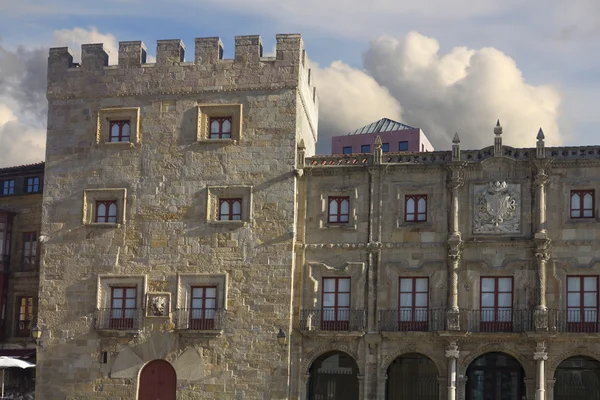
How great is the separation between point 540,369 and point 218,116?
49.8ft

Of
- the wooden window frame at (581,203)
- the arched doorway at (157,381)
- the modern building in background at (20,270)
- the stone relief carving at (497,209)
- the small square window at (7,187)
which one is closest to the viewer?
the wooden window frame at (581,203)

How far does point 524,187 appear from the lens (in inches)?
1473

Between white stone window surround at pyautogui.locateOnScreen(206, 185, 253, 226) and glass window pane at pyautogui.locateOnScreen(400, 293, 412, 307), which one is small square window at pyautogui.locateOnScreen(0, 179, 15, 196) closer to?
white stone window surround at pyautogui.locateOnScreen(206, 185, 253, 226)

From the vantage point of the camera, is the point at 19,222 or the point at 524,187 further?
the point at 19,222

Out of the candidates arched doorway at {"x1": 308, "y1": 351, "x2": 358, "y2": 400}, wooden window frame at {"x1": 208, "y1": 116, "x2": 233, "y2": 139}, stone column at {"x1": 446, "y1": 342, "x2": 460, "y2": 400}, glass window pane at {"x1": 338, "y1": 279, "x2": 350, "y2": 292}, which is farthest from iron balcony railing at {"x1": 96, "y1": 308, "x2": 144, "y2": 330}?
stone column at {"x1": 446, "y1": 342, "x2": 460, "y2": 400}

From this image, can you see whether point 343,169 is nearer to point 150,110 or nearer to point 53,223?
point 150,110

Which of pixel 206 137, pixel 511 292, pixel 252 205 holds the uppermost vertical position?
pixel 206 137

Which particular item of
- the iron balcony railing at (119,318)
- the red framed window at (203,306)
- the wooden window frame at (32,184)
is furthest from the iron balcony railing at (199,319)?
the wooden window frame at (32,184)

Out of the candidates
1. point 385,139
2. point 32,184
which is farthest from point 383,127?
point 32,184

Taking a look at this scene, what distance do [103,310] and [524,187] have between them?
53.8ft

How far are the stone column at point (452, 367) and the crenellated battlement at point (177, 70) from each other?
1142 centimetres

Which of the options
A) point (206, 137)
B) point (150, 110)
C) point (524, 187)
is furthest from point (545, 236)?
point (150, 110)

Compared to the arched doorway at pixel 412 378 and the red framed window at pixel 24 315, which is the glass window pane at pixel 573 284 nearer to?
the arched doorway at pixel 412 378

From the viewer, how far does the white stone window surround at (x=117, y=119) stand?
4028cm
